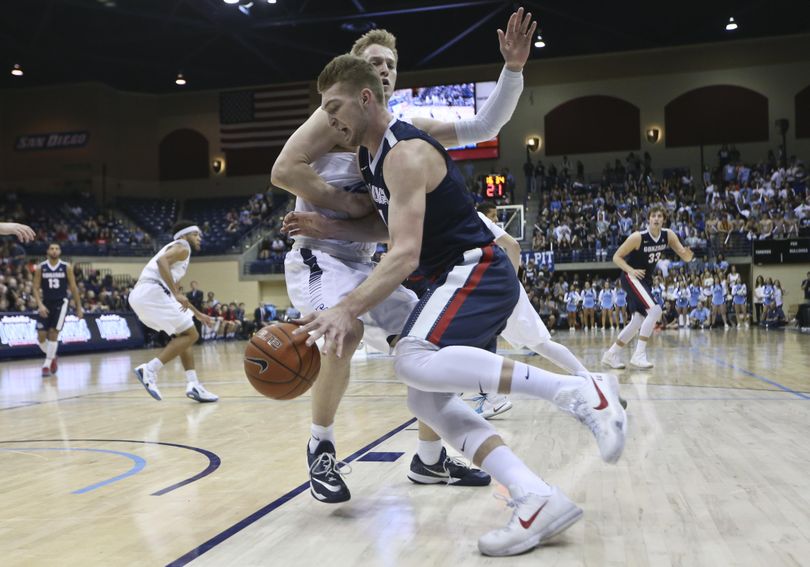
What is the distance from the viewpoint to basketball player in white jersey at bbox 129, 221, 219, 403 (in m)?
7.28

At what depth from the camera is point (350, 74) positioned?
2.68 metres

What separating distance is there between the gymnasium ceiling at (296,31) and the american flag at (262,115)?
84cm

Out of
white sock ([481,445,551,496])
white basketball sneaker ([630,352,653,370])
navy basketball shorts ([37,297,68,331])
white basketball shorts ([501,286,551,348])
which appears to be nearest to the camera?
white sock ([481,445,551,496])

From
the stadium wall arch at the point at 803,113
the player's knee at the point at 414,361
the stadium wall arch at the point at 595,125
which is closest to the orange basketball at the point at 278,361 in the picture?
the player's knee at the point at 414,361

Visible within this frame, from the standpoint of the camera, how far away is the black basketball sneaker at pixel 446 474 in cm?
346

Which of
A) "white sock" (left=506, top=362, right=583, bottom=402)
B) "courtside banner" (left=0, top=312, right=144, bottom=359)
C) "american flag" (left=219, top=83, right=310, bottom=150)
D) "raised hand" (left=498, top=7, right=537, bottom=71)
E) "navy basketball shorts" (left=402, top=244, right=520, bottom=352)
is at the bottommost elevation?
"courtside banner" (left=0, top=312, right=144, bottom=359)

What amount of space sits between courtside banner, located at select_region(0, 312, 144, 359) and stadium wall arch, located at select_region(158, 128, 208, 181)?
15061 mm

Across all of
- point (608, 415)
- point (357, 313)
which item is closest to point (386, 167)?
point (357, 313)

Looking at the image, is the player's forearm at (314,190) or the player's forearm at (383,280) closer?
the player's forearm at (383,280)

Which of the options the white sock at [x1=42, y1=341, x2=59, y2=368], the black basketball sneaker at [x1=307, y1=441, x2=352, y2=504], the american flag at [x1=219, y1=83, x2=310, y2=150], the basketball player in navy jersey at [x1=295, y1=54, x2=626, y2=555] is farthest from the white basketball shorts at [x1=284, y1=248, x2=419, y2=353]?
the american flag at [x1=219, y1=83, x2=310, y2=150]

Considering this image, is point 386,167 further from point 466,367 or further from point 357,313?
point 466,367

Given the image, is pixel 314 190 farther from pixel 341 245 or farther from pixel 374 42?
pixel 374 42

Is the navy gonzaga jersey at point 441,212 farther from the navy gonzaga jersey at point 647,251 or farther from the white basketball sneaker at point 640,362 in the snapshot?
the navy gonzaga jersey at point 647,251

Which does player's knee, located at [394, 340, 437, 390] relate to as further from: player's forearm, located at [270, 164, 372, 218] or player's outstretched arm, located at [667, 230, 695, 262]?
player's outstretched arm, located at [667, 230, 695, 262]
